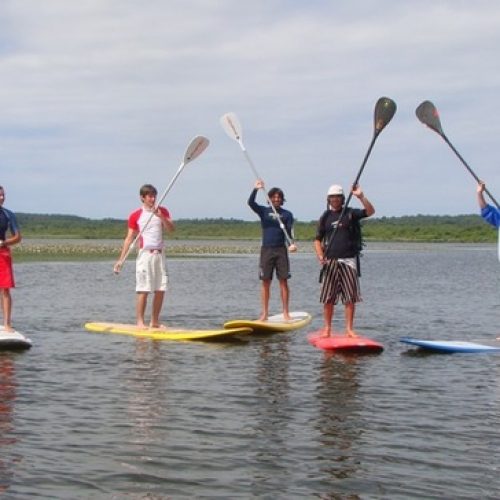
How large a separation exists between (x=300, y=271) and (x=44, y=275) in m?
10.4

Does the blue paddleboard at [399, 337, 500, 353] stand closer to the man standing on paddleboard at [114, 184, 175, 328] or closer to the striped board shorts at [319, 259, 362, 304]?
the striped board shorts at [319, 259, 362, 304]

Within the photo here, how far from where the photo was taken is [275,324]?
13305mm

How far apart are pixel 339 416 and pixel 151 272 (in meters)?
5.08

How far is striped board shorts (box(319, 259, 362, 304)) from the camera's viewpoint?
11266 millimetres

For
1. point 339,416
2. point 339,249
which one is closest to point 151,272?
point 339,249

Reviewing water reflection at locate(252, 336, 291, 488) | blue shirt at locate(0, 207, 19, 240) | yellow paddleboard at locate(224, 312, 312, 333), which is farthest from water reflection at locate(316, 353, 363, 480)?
blue shirt at locate(0, 207, 19, 240)

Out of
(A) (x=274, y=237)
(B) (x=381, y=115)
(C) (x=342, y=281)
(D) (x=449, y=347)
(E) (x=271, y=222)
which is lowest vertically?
(D) (x=449, y=347)

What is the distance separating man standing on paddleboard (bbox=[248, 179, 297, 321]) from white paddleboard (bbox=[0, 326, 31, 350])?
138 inches

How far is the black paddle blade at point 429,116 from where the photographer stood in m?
12.8

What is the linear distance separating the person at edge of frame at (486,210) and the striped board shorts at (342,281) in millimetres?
1616

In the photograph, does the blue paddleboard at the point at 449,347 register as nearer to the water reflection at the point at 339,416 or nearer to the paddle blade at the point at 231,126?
the water reflection at the point at 339,416

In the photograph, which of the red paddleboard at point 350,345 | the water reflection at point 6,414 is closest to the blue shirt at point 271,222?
the red paddleboard at point 350,345

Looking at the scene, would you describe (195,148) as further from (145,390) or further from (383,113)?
(145,390)

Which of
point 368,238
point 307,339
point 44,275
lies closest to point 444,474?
point 307,339
